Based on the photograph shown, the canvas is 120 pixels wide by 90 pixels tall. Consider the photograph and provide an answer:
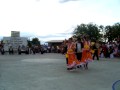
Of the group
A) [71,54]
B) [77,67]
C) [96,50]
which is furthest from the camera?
[96,50]

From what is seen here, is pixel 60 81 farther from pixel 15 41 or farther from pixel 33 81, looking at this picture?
pixel 15 41

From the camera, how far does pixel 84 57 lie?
19766mm

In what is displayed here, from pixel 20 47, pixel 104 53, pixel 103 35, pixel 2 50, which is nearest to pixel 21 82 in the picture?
pixel 104 53

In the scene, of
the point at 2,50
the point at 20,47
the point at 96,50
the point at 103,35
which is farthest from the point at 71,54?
the point at 103,35

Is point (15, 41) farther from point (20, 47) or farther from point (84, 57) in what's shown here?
point (84, 57)

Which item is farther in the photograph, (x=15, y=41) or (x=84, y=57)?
(x=15, y=41)

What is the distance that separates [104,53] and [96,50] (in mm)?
5811

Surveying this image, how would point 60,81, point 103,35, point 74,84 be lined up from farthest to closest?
point 103,35 → point 60,81 → point 74,84

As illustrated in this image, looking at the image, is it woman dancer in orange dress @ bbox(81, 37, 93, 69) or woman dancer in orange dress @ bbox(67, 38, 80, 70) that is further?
woman dancer in orange dress @ bbox(81, 37, 93, 69)

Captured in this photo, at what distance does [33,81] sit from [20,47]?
4285 cm

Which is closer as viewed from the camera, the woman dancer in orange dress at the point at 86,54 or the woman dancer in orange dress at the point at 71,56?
the woman dancer in orange dress at the point at 71,56

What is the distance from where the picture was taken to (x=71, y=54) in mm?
18938

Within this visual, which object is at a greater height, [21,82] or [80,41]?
[80,41]

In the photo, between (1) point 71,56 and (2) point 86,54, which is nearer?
(1) point 71,56
